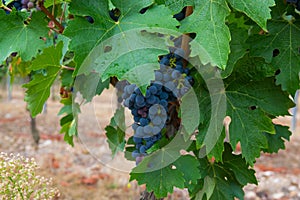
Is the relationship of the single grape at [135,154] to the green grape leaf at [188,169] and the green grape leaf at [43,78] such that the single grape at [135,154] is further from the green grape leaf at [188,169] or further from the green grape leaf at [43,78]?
the green grape leaf at [43,78]

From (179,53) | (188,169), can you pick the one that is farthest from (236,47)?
(188,169)

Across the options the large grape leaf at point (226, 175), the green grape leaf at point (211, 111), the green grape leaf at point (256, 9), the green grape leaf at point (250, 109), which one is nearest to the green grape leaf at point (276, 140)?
the large grape leaf at point (226, 175)

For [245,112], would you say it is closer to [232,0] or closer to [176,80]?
[176,80]

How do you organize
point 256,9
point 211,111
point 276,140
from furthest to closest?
1. point 276,140
2. point 211,111
3. point 256,9

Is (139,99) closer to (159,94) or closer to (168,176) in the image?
(159,94)

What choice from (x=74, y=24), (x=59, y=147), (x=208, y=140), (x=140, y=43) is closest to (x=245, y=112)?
(x=208, y=140)

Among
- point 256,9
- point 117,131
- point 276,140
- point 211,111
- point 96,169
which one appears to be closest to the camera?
point 256,9
